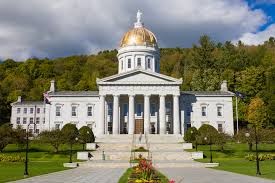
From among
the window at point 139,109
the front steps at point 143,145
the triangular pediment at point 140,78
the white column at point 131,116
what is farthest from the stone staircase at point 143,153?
the triangular pediment at point 140,78

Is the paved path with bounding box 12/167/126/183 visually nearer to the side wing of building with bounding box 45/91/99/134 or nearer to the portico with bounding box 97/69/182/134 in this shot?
the portico with bounding box 97/69/182/134

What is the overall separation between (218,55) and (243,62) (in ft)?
31.1

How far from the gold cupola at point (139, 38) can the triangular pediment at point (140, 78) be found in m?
A: 10.3

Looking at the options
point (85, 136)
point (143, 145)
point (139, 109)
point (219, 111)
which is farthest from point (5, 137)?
point (219, 111)

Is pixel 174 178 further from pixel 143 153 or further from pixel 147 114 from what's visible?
pixel 147 114

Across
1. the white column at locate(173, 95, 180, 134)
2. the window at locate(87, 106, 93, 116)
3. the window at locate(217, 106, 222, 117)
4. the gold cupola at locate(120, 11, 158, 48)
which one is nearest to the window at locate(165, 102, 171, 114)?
the white column at locate(173, 95, 180, 134)

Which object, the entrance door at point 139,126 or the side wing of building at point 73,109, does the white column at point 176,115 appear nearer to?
the entrance door at point 139,126

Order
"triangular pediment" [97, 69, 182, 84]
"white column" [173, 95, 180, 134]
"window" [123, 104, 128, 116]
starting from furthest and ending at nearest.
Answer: "window" [123, 104, 128, 116]
"triangular pediment" [97, 69, 182, 84]
"white column" [173, 95, 180, 134]

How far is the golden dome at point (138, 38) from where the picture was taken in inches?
2935

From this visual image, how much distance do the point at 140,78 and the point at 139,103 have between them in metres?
5.77

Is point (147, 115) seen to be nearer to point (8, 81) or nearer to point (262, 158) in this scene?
point (262, 158)

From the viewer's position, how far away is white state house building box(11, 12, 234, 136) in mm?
65562

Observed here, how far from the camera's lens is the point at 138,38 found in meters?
74.8

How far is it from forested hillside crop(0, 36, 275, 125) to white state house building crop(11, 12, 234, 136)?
461 inches
